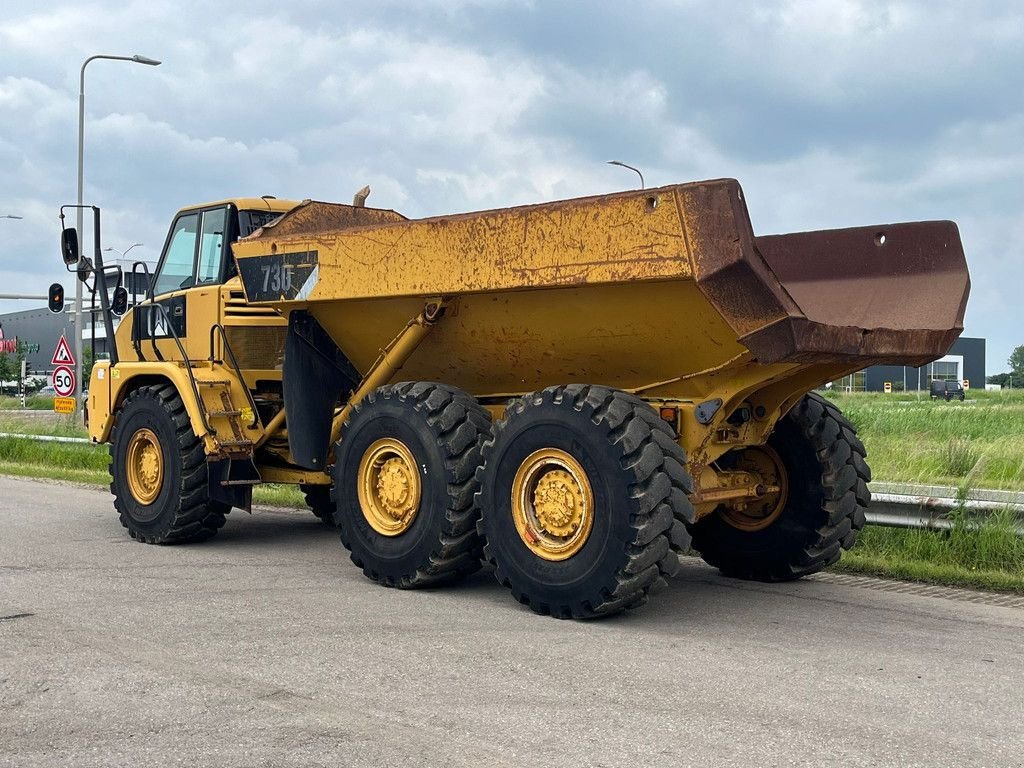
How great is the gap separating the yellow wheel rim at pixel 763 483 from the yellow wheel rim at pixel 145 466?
4.47m

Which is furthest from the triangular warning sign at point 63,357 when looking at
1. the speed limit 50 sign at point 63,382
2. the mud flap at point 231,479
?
the mud flap at point 231,479

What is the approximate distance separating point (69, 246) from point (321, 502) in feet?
10.1

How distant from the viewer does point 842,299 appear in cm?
728

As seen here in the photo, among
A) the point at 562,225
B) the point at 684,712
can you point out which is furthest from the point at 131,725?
the point at 562,225

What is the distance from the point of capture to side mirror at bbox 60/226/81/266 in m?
9.48

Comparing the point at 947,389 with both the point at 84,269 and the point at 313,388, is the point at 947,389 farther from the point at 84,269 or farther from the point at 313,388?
the point at 313,388

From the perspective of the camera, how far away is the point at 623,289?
6414 millimetres

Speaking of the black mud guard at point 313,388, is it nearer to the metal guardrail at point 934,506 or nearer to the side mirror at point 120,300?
the side mirror at point 120,300

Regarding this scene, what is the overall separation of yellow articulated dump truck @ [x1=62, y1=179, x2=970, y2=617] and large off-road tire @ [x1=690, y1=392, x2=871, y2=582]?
0.01 m

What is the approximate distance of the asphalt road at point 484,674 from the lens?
424 cm

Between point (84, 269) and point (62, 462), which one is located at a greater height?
point (84, 269)

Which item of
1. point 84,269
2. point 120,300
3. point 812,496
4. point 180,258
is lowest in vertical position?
point 812,496

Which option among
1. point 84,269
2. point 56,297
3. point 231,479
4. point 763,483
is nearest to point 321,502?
point 231,479

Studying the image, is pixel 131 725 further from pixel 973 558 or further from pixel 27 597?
pixel 973 558
